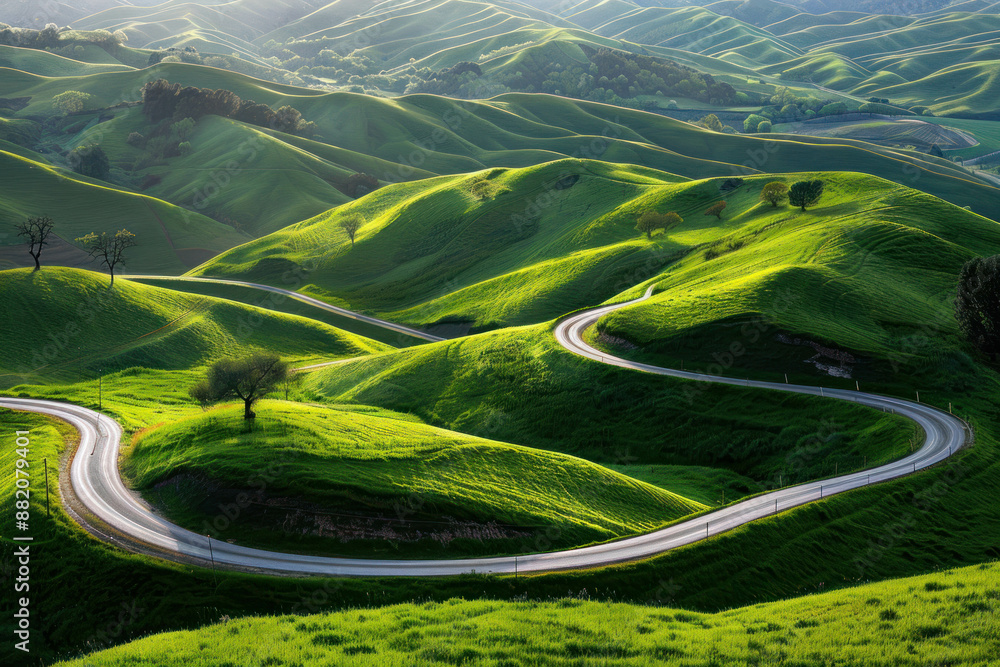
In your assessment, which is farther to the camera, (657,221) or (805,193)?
(657,221)

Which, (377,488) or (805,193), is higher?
(805,193)

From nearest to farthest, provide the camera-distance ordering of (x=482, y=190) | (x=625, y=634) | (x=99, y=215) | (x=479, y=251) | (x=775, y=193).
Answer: (x=625, y=634)
(x=775, y=193)
(x=479, y=251)
(x=482, y=190)
(x=99, y=215)

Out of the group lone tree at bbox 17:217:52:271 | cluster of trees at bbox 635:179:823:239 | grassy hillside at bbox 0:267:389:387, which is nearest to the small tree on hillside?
cluster of trees at bbox 635:179:823:239

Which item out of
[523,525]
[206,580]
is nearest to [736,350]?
[523,525]

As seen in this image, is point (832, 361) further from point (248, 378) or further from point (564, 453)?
point (248, 378)

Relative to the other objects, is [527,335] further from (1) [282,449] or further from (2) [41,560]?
(2) [41,560]

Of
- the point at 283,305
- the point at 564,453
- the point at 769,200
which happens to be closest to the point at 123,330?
the point at 283,305

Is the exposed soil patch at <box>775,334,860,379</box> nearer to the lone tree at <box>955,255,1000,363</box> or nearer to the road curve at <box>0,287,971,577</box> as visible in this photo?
the road curve at <box>0,287,971,577</box>
